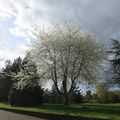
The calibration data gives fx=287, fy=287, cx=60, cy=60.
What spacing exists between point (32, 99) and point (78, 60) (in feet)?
31.5

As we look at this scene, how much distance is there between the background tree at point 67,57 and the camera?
140 feet

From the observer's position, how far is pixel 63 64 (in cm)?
4272

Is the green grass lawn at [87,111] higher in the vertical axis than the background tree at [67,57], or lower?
lower

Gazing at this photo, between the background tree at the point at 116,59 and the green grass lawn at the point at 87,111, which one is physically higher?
the background tree at the point at 116,59

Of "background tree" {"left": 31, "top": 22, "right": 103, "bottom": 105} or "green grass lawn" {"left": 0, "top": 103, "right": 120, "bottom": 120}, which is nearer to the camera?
"green grass lawn" {"left": 0, "top": 103, "right": 120, "bottom": 120}

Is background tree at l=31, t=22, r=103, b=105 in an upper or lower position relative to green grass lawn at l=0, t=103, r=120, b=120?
upper

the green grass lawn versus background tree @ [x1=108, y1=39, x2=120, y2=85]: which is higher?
background tree @ [x1=108, y1=39, x2=120, y2=85]

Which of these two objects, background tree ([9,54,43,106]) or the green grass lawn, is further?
background tree ([9,54,43,106])

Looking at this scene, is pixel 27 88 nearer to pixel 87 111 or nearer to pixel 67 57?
A: pixel 67 57

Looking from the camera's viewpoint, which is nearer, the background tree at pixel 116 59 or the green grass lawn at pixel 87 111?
the green grass lawn at pixel 87 111

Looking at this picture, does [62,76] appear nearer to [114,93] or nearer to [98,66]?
[98,66]

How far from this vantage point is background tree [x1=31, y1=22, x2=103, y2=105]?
42562 millimetres

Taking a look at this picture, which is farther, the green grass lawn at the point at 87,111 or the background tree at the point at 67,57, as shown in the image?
the background tree at the point at 67,57

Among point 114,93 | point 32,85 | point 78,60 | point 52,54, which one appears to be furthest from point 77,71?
point 114,93
